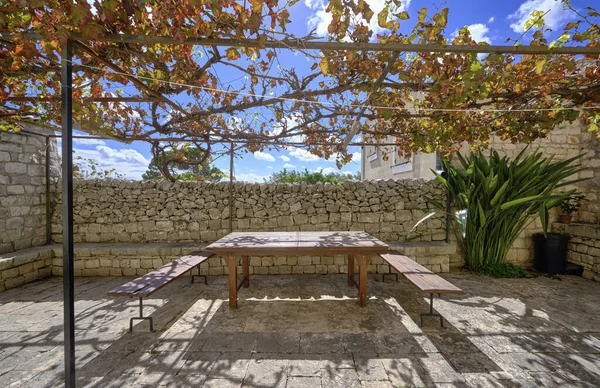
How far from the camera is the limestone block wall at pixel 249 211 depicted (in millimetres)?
4801

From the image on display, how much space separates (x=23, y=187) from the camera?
4.37 meters

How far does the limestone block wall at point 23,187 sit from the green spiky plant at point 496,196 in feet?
24.5

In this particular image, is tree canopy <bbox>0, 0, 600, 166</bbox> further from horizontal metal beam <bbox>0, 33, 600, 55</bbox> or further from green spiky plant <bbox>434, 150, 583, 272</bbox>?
green spiky plant <bbox>434, 150, 583, 272</bbox>

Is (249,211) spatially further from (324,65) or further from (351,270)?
(324,65)

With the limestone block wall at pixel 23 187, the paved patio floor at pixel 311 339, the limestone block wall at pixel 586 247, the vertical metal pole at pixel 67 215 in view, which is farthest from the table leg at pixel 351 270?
the limestone block wall at pixel 23 187

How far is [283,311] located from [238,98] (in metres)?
2.82

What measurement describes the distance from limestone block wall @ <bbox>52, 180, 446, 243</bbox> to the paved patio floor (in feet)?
4.16

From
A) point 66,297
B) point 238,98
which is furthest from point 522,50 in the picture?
point 66,297

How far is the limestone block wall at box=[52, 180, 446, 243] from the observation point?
480 centimetres

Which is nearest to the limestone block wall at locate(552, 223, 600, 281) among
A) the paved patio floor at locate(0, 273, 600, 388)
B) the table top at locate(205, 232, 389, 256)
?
the paved patio floor at locate(0, 273, 600, 388)

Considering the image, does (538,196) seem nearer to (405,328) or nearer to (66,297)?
(405,328)

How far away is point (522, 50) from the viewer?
201 centimetres

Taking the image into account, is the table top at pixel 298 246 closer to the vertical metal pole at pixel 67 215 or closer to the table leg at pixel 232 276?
the table leg at pixel 232 276

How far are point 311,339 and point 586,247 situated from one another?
5.18m
